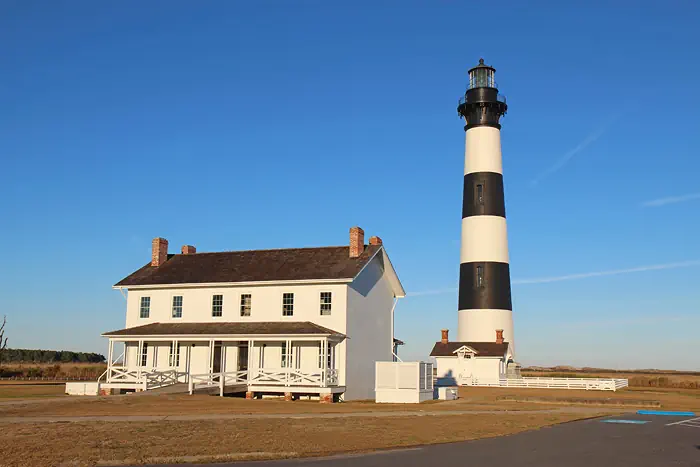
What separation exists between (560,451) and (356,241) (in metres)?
22.4

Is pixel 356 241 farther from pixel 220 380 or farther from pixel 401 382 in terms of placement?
pixel 220 380

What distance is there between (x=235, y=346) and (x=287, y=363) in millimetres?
3814

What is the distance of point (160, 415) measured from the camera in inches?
868

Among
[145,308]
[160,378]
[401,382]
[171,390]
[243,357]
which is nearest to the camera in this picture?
[401,382]

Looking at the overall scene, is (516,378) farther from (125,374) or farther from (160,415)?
(160,415)

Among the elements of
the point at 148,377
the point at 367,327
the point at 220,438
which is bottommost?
the point at 220,438

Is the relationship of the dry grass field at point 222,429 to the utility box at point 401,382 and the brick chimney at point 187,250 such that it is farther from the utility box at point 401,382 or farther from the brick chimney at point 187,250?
the brick chimney at point 187,250


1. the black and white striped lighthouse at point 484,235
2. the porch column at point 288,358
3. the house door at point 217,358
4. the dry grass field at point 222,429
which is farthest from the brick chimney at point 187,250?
the black and white striped lighthouse at point 484,235

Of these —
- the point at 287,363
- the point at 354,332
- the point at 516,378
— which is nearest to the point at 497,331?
the point at 516,378

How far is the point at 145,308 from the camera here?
3894cm

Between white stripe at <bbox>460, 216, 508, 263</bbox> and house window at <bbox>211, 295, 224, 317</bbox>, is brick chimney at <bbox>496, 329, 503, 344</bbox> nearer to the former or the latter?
white stripe at <bbox>460, 216, 508, 263</bbox>

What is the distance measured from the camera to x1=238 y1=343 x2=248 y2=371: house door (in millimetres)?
36312

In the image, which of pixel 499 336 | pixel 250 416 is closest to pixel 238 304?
pixel 250 416

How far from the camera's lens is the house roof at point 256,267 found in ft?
118
